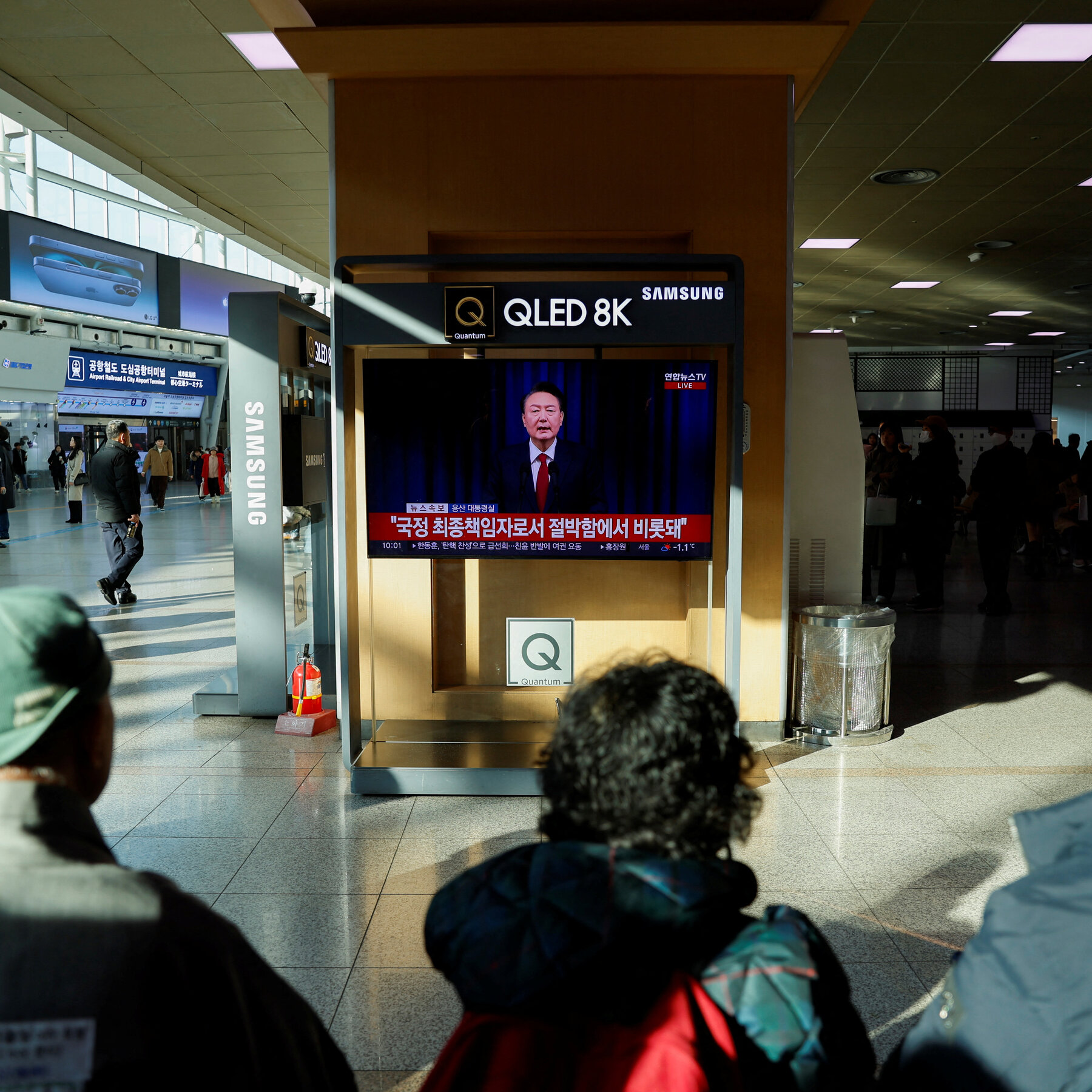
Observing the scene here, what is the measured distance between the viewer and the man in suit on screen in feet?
14.5

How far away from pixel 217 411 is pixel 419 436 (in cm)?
3029

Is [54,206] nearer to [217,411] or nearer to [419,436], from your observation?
[217,411]

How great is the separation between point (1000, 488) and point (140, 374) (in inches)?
933

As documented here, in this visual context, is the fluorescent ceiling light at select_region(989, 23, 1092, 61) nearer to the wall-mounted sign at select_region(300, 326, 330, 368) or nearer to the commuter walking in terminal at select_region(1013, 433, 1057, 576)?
the wall-mounted sign at select_region(300, 326, 330, 368)

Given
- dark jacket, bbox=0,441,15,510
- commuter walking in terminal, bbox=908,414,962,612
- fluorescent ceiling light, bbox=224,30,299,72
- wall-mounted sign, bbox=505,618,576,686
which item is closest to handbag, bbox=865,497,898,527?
commuter walking in terminal, bbox=908,414,962,612

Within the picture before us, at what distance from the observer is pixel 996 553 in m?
8.84

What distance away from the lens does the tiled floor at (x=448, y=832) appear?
2838 millimetres

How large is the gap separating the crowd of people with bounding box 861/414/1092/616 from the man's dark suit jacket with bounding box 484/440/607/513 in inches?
214

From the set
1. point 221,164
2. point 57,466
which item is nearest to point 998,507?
point 221,164

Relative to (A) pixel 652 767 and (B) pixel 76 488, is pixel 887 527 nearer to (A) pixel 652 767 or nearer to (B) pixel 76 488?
(A) pixel 652 767

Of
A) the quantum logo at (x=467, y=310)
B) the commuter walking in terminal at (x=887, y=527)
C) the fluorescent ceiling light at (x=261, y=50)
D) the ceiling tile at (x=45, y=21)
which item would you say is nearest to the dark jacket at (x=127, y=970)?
the quantum logo at (x=467, y=310)

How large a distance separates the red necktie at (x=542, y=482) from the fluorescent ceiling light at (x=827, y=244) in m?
8.94

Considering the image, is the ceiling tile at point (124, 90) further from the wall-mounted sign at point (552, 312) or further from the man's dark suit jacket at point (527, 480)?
the man's dark suit jacket at point (527, 480)

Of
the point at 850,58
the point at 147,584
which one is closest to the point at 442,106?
the point at 850,58
